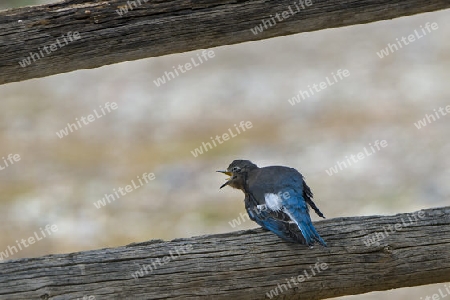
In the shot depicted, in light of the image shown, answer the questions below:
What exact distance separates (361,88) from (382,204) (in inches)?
113

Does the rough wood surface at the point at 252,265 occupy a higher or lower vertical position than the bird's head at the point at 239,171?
lower

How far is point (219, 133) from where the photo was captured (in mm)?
9719

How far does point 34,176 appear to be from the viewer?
930 centimetres

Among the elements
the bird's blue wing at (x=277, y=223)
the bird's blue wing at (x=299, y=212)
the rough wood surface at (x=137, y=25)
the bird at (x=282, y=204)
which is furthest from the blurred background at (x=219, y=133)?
the rough wood surface at (x=137, y=25)

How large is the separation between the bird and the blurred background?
12.4 ft

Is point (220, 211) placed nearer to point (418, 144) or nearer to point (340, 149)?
point (340, 149)

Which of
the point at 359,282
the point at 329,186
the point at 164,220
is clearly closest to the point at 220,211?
the point at 164,220

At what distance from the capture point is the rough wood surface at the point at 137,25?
2.90 meters

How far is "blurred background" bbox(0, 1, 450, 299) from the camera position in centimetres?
823

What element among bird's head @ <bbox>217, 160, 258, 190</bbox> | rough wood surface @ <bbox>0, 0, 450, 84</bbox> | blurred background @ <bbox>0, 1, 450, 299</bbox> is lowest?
bird's head @ <bbox>217, 160, 258, 190</bbox>

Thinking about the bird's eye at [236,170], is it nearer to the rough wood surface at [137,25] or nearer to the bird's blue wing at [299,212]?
the bird's blue wing at [299,212]

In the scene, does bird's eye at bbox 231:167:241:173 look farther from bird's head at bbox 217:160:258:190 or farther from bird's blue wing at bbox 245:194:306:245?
bird's blue wing at bbox 245:194:306:245

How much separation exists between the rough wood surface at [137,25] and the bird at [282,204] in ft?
2.31

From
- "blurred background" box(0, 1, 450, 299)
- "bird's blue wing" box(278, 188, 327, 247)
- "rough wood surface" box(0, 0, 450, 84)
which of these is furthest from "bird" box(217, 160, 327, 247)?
"blurred background" box(0, 1, 450, 299)
